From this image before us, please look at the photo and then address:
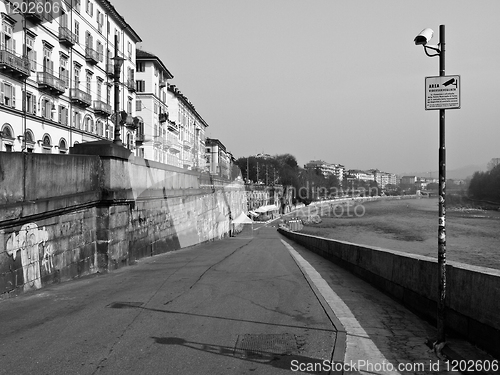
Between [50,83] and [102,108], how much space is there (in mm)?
8855

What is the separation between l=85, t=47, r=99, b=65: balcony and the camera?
3747cm

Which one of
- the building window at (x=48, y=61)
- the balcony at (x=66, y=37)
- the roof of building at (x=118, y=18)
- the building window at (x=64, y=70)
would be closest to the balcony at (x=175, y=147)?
the roof of building at (x=118, y=18)

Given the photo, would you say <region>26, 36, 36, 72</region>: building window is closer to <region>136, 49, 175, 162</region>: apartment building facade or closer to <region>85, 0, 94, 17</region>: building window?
<region>85, 0, 94, 17</region>: building window

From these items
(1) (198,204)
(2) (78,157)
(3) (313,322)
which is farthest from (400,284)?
(1) (198,204)

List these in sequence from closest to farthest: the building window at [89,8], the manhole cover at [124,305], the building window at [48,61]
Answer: the manhole cover at [124,305] < the building window at [48,61] < the building window at [89,8]

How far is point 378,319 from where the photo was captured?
8.00m

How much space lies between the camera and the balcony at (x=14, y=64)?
26031 mm

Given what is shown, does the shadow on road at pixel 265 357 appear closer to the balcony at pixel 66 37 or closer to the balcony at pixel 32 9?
the balcony at pixel 32 9

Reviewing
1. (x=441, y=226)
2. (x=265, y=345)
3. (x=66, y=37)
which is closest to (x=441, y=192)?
(x=441, y=226)

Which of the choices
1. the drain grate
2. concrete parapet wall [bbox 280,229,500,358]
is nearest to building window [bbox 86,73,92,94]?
concrete parapet wall [bbox 280,229,500,358]

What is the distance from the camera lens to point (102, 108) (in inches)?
1569

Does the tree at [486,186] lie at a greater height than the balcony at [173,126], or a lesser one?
lesser

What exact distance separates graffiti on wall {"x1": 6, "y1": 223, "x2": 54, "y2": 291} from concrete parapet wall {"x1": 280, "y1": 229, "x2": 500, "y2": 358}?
768 cm

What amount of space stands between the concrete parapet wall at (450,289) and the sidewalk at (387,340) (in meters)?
0.20
